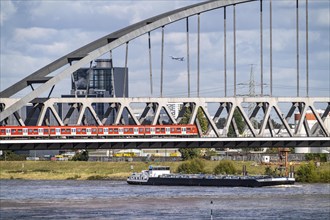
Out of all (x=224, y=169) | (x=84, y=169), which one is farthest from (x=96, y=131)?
(x=84, y=169)

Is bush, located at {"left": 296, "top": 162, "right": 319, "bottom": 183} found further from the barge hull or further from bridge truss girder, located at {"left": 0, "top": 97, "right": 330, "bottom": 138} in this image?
bridge truss girder, located at {"left": 0, "top": 97, "right": 330, "bottom": 138}

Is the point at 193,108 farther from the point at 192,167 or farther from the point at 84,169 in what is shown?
the point at 84,169

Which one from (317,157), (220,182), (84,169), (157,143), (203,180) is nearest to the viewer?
(157,143)

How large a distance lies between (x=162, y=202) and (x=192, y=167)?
67.1 meters

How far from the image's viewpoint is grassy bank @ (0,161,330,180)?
177 meters

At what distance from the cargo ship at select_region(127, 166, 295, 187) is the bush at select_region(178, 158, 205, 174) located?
410 inches

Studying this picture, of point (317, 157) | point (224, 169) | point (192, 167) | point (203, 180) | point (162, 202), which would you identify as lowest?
point (162, 202)

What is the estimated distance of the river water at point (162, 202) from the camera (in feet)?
318

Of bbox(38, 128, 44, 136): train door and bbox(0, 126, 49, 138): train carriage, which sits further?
bbox(38, 128, 44, 136): train door

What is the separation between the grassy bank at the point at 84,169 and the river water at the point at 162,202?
1134 inches

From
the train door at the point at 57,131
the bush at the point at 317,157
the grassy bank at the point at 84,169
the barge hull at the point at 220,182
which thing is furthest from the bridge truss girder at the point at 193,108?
the bush at the point at 317,157

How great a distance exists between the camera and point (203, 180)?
153m

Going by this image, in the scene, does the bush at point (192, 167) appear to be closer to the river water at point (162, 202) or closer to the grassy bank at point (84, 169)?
the grassy bank at point (84, 169)

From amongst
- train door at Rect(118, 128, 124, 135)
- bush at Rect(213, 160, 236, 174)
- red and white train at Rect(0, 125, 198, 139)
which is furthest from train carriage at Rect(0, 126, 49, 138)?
bush at Rect(213, 160, 236, 174)
